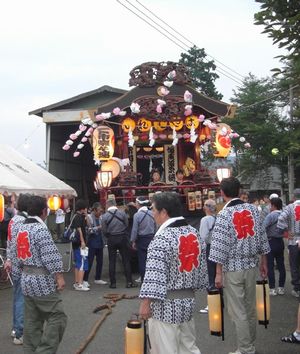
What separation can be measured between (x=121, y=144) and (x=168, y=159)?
2.10 metres

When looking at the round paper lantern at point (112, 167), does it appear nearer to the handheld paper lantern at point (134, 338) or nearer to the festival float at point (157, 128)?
the festival float at point (157, 128)

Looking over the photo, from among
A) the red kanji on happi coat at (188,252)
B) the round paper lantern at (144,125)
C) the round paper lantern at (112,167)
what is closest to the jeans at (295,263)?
the red kanji on happi coat at (188,252)

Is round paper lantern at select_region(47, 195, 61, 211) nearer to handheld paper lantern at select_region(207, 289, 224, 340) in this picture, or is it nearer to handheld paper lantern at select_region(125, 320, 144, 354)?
handheld paper lantern at select_region(207, 289, 224, 340)

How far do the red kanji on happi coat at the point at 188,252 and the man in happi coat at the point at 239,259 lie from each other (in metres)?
1.22

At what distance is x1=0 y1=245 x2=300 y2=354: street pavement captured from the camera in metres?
5.62

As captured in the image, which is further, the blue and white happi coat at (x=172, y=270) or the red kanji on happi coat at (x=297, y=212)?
the red kanji on happi coat at (x=297, y=212)

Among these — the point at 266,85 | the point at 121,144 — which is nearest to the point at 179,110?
the point at 121,144

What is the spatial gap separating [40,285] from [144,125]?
13.2 meters

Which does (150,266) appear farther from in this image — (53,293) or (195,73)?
(195,73)

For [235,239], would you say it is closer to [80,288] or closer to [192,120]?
[80,288]

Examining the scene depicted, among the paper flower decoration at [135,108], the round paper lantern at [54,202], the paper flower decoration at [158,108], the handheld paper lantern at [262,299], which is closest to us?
the handheld paper lantern at [262,299]

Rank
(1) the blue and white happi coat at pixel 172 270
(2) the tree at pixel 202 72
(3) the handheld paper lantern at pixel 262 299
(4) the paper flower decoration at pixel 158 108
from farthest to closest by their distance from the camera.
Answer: (2) the tree at pixel 202 72
(4) the paper flower decoration at pixel 158 108
(3) the handheld paper lantern at pixel 262 299
(1) the blue and white happi coat at pixel 172 270

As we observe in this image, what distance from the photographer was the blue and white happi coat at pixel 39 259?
4.67 meters

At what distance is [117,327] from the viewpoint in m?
6.70
